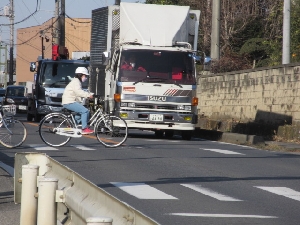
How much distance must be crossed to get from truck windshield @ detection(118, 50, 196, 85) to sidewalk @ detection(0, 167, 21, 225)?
382 inches

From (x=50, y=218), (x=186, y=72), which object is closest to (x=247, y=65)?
(x=186, y=72)

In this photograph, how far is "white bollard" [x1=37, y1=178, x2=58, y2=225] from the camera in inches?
253

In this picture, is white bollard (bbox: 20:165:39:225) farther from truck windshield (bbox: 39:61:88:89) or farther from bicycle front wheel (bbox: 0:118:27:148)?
truck windshield (bbox: 39:61:88:89)

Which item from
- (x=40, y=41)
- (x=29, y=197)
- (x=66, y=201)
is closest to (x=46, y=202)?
(x=66, y=201)

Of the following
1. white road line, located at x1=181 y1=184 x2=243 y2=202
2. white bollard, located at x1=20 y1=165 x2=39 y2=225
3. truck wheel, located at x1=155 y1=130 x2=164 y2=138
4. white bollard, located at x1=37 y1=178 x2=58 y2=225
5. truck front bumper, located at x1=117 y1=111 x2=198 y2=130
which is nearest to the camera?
white bollard, located at x1=37 y1=178 x2=58 y2=225

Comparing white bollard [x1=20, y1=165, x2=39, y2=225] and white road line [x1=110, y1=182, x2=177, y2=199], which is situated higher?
white bollard [x1=20, y1=165, x2=39, y2=225]

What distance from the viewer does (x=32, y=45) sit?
310 feet

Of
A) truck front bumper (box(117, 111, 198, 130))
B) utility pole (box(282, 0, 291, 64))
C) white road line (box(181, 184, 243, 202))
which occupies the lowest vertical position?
white road line (box(181, 184, 243, 202))

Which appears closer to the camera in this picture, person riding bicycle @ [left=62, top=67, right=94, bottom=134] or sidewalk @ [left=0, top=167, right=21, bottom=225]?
sidewalk @ [left=0, top=167, right=21, bottom=225]

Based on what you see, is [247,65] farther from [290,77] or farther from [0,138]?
[0,138]

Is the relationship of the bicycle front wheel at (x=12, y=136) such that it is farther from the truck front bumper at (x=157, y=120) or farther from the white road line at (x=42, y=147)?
the truck front bumper at (x=157, y=120)

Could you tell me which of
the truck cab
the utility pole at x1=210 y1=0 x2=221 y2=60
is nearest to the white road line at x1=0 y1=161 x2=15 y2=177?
the utility pole at x1=210 y1=0 x2=221 y2=60

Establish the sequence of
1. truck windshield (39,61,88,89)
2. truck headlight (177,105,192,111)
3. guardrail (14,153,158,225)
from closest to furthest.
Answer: guardrail (14,153,158,225) < truck headlight (177,105,192,111) < truck windshield (39,61,88,89)

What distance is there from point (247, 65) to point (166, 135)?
18734mm
